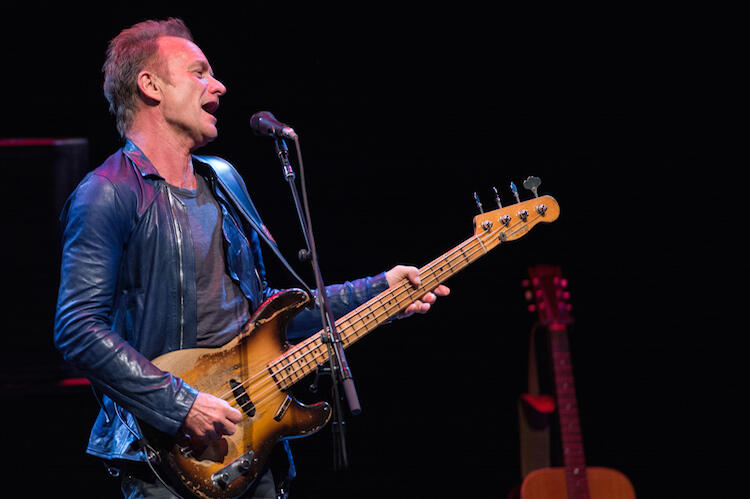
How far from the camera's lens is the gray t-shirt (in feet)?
7.85

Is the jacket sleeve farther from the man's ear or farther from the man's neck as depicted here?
the man's ear

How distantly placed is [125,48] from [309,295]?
1.19m

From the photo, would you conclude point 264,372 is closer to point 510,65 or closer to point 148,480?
point 148,480

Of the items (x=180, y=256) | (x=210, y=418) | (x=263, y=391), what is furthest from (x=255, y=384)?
(x=180, y=256)

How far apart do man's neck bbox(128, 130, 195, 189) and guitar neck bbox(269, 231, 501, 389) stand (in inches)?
29.7

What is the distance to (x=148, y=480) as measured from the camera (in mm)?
2152

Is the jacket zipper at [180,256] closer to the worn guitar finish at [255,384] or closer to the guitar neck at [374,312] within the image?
the worn guitar finish at [255,384]

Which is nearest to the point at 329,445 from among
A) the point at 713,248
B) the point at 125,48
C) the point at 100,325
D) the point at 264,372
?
the point at 264,372

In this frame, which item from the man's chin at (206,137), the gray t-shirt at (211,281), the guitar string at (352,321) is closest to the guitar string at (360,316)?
the guitar string at (352,321)

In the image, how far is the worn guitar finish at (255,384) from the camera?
216 centimetres

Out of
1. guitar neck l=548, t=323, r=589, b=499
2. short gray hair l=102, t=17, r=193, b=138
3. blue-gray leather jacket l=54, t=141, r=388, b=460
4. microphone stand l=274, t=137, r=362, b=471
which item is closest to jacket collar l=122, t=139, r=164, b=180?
blue-gray leather jacket l=54, t=141, r=388, b=460

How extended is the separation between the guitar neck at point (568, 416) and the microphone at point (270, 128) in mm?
2196

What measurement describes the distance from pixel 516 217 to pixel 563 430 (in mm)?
1498

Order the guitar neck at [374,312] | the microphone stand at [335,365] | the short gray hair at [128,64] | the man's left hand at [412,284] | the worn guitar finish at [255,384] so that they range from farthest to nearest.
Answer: the man's left hand at [412,284] → the short gray hair at [128,64] → the guitar neck at [374,312] → the worn guitar finish at [255,384] → the microphone stand at [335,365]
